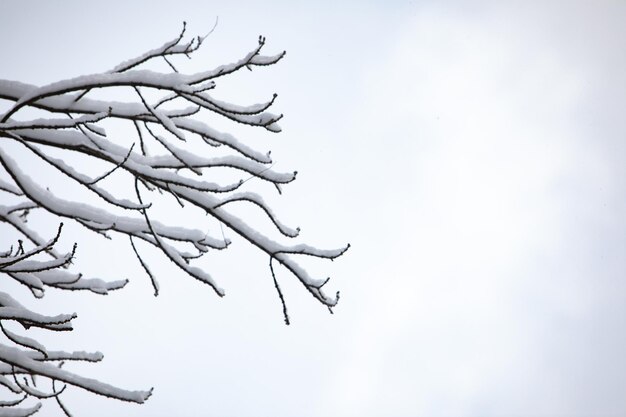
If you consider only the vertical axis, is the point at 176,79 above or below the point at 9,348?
above

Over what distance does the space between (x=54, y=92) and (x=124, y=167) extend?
0.52 m

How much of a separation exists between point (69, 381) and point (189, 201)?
1138 millimetres

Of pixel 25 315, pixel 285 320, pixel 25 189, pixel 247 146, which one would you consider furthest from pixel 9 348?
pixel 247 146

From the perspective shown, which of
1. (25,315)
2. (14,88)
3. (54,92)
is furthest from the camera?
(25,315)

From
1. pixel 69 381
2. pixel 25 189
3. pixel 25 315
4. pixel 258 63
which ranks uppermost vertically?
pixel 258 63

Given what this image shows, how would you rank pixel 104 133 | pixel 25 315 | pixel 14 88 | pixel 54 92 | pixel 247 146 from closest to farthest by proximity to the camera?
1. pixel 54 92
2. pixel 14 88
3. pixel 247 146
4. pixel 25 315
5. pixel 104 133

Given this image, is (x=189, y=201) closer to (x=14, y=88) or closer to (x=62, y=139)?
(x=62, y=139)

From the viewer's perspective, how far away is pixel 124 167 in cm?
314

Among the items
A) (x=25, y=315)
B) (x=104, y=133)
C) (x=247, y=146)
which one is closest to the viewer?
(x=247, y=146)

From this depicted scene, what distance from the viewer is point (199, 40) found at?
3238 millimetres

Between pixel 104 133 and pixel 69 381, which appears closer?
pixel 69 381

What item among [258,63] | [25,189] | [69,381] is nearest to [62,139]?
[25,189]

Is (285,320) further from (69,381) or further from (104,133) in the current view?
(104,133)

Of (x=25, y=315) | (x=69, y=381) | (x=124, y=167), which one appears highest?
(x=124, y=167)
